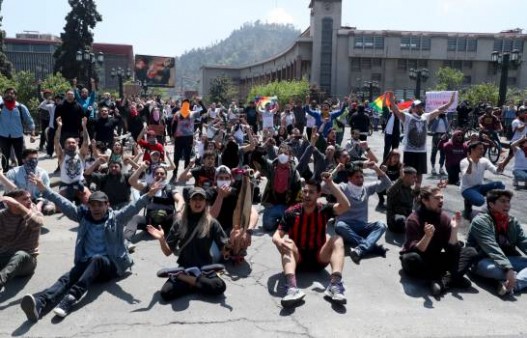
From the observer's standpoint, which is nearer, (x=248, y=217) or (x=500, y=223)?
(x=500, y=223)

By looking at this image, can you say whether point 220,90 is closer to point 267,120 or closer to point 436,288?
point 267,120

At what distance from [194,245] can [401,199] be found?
3597mm

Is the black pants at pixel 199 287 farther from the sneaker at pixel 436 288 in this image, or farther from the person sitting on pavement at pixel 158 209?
the sneaker at pixel 436 288

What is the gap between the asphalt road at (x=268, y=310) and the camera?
4680mm

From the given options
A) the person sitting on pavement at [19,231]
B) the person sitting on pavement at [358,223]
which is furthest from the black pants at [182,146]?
the person sitting on pavement at [19,231]

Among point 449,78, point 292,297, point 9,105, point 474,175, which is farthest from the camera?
point 449,78

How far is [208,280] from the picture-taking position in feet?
17.5

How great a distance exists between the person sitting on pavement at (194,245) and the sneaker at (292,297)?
27.0 inches

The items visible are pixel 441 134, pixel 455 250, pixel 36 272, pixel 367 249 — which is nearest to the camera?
pixel 455 250

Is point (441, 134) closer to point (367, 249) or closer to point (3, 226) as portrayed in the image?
point (367, 249)

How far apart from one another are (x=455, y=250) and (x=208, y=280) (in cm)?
278

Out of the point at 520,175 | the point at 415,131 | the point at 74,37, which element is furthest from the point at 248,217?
the point at 74,37

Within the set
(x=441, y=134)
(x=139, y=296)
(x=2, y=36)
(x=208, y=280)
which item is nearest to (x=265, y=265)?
(x=208, y=280)

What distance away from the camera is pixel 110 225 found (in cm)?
568
